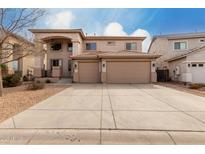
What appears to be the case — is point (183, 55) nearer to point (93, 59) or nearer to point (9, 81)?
point (93, 59)

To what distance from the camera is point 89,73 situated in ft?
64.1

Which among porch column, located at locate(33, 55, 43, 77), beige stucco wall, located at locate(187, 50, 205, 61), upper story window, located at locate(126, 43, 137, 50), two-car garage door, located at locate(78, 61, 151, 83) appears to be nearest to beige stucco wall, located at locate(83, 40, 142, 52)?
upper story window, located at locate(126, 43, 137, 50)

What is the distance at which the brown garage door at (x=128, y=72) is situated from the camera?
18609 mm

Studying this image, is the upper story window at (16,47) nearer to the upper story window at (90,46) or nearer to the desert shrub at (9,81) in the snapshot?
the desert shrub at (9,81)

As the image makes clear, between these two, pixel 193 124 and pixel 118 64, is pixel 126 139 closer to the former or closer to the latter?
pixel 193 124

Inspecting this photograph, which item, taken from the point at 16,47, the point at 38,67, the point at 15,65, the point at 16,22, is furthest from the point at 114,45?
the point at 16,22

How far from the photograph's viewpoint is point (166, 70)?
23.4 meters

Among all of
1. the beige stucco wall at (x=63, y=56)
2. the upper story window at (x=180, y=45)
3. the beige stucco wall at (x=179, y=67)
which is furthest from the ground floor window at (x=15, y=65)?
the upper story window at (x=180, y=45)

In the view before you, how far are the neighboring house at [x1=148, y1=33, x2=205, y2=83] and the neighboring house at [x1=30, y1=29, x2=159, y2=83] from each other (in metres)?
3.41

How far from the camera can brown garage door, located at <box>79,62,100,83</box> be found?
19.5 m

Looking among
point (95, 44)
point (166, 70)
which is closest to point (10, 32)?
point (95, 44)

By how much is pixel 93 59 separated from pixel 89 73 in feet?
5.47

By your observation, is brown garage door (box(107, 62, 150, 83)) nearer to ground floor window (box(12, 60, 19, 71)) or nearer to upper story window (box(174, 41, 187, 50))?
upper story window (box(174, 41, 187, 50))
